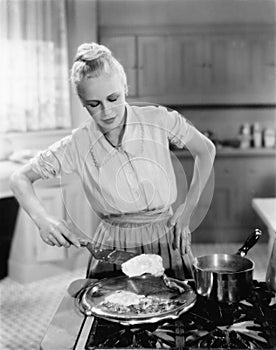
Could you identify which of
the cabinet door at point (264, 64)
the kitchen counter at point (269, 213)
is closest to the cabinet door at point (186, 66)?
the cabinet door at point (264, 64)

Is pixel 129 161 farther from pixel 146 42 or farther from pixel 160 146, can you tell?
pixel 146 42

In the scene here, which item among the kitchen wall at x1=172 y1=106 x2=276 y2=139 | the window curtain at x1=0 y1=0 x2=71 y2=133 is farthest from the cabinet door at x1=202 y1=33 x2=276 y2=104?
the window curtain at x1=0 y1=0 x2=71 y2=133

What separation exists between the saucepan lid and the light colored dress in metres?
0.21

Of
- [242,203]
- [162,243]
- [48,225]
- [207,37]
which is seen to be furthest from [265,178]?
[48,225]

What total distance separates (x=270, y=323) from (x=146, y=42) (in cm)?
336

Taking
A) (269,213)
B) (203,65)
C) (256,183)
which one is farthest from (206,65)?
(269,213)

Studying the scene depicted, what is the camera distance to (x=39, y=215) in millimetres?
1509

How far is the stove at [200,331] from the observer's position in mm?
1021

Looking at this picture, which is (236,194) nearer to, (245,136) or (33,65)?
(245,136)

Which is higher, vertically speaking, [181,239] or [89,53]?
[89,53]

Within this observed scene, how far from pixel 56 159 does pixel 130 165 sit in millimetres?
214

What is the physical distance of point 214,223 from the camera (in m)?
4.14

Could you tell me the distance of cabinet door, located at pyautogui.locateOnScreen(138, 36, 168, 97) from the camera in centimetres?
419

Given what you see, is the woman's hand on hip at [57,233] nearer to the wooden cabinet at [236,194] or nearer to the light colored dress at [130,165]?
the light colored dress at [130,165]
